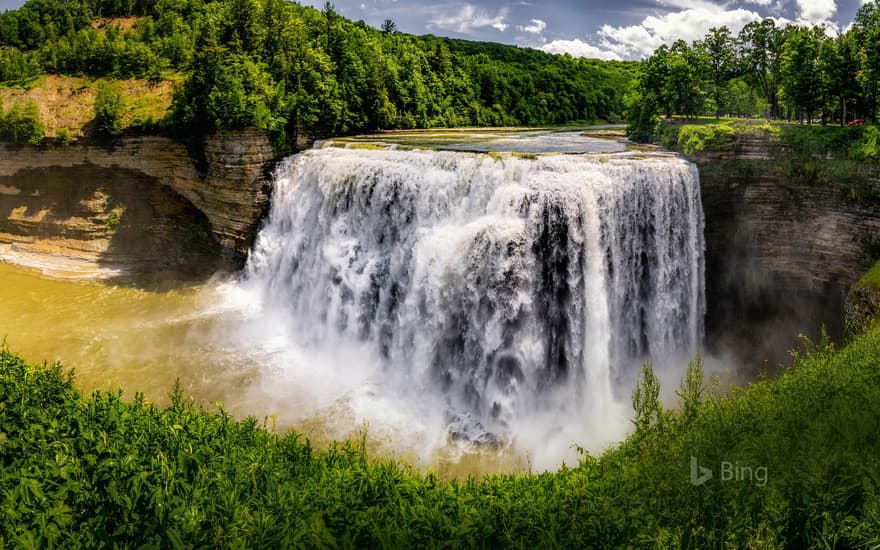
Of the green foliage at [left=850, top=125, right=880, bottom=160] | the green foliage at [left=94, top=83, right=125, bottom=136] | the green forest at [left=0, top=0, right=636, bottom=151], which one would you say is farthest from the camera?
the green foliage at [left=94, top=83, right=125, bottom=136]

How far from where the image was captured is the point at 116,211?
2291cm

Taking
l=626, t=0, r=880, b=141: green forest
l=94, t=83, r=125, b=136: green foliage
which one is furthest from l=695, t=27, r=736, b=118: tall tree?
l=94, t=83, r=125, b=136: green foliage

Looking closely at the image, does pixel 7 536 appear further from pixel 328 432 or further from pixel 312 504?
pixel 328 432

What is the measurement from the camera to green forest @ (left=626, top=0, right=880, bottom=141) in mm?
18469

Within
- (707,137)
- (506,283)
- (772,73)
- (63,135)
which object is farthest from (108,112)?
(772,73)

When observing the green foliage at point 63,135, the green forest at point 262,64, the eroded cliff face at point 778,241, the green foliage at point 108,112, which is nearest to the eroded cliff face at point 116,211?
the green foliage at point 63,135

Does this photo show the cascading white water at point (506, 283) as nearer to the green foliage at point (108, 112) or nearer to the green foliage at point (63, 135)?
the green foliage at point (108, 112)

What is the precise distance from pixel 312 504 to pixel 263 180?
17.7 meters

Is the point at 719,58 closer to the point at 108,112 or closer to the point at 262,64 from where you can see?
the point at 262,64

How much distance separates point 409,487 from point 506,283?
8568 millimetres

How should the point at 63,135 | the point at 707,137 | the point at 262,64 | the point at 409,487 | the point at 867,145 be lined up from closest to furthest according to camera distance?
1. the point at 409,487
2. the point at 867,145
3. the point at 707,137
4. the point at 63,135
5. the point at 262,64

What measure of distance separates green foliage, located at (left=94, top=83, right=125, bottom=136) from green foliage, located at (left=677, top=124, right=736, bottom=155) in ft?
73.6

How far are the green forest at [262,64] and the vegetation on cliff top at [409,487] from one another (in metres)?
16.4

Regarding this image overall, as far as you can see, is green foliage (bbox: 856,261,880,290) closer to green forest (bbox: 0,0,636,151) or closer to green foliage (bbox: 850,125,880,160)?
green foliage (bbox: 850,125,880,160)
